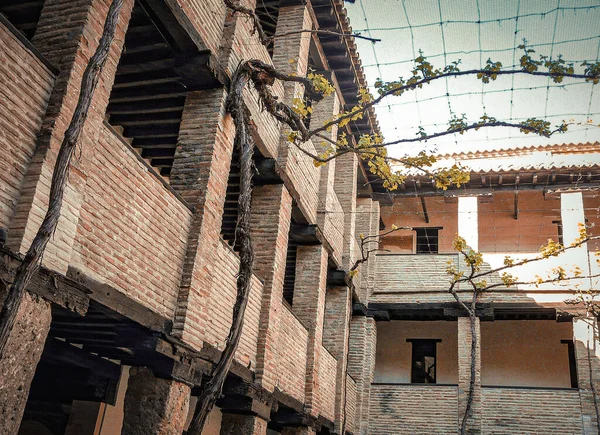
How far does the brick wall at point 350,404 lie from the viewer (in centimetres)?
1527

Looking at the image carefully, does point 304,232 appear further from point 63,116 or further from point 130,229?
point 63,116

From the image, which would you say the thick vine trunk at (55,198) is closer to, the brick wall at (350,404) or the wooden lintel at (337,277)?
the wooden lintel at (337,277)

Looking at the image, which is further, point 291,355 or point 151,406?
point 291,355

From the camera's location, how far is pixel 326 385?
13.6 m

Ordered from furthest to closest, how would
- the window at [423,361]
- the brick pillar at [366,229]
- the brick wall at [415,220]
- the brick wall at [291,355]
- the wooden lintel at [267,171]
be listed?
the brick wall at [415,220]
the window at [423,361]
the brick pillar at [366,229]
the brick wall at [291,355]
the wooden lintel at [267,171]

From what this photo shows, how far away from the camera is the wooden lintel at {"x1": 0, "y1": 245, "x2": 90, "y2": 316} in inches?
192

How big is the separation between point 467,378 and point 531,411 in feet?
5.33

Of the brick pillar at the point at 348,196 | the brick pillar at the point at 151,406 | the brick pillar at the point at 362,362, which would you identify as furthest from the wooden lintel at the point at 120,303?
the brick pillar at the point at 362,362

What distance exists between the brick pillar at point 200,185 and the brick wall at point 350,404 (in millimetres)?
8077

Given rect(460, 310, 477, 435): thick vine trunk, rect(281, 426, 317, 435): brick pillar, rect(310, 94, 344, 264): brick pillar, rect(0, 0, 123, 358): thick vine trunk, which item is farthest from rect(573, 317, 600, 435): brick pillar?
rect(0, 0, 123, 358): thick vine trunk

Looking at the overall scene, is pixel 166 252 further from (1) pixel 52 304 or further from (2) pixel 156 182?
(1) pixel 52 304

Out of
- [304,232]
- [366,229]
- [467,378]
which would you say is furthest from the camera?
[366,229]

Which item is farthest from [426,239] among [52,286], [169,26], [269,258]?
[52,286]

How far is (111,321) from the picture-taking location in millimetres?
7188
